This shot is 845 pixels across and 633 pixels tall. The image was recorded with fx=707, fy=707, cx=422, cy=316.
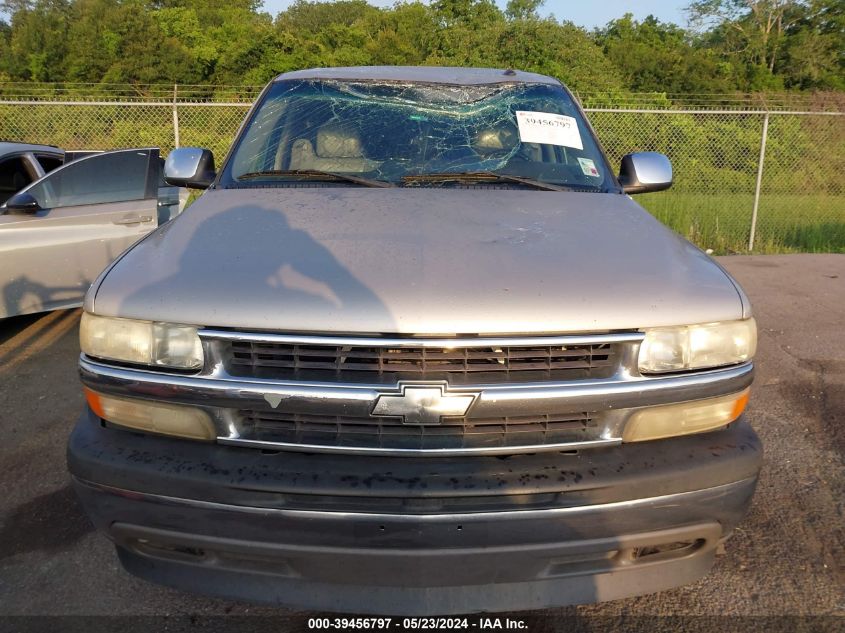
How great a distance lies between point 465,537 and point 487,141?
6.87 ft

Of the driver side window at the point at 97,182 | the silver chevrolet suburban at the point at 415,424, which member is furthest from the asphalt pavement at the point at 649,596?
the driver side window at the point at 97,182

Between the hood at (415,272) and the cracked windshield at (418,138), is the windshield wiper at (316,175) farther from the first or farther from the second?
the hood at (415,272)

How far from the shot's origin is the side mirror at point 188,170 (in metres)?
3.58

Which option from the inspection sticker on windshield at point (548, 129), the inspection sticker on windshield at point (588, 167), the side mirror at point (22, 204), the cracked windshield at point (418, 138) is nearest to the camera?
the cracked windshield at point (418, 138)

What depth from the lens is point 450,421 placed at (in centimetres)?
207

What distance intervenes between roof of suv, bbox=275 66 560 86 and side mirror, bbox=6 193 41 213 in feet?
8.68

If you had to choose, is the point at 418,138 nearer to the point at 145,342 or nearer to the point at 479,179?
the point at 479,179

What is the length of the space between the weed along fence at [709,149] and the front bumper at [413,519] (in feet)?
29.0

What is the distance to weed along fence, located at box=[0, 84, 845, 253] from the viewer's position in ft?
36.0

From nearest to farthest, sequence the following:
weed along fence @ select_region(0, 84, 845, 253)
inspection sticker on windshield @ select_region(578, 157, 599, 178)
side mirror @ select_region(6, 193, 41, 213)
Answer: inspection sticker on windshield @ select_region(578, 157, 599, 178) → side mirror @ select_region(6, 193, 41, 213) → weed along fence @ select_region(0, 84, 845, 253)

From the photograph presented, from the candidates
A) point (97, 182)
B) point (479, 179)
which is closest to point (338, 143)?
point (479, 179)

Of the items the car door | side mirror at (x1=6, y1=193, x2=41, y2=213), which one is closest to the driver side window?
the car door

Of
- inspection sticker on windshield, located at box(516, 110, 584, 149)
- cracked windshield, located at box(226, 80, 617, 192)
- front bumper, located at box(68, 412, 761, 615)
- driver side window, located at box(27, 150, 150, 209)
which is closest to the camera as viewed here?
front bumper, located at box(68, 412, 761, 615)

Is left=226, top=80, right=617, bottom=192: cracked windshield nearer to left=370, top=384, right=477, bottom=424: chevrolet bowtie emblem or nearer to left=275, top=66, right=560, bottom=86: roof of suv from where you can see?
left=275, top=66, right=560, bottom=86: roof of suv
